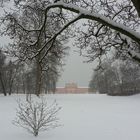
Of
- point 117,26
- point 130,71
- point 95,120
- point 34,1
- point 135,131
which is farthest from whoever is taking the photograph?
point 130,71

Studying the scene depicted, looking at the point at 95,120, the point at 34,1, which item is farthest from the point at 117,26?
the point at 95,120

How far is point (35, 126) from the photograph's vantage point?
11648 millimetres

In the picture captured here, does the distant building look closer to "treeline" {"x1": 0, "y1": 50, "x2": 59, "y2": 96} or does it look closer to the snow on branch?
"treeline" {"x1": 0, "y1": 50, "x2": 59, "y2": 96}

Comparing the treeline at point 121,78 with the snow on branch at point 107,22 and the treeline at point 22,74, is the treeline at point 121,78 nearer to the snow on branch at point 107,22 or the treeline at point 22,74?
the treeline at point 22,74

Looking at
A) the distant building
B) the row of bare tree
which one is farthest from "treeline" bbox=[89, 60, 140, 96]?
the distant building

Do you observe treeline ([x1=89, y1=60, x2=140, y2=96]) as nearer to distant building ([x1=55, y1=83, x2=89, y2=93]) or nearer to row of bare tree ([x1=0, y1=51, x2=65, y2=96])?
row of bare tree ([x1=0, y1=51, x2=65, y2=96])

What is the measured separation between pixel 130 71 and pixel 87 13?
5456cm

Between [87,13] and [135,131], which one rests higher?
[87,13]

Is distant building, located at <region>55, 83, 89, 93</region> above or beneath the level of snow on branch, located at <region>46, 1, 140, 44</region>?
beneath

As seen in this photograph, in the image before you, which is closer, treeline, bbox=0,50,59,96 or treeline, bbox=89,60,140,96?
Answer: treeline, bbox=0,50,59,96

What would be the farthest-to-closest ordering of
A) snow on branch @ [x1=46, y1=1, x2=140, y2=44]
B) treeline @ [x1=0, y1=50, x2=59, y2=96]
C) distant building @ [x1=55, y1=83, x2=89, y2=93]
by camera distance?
distant building @ [x1=55, y1=83, x2=89, y2=93], treeline @ [x1=0, y1=50, x2=59, y2=96], snow on branch @ [x1=46, y1=1, x2=140, y2=44]

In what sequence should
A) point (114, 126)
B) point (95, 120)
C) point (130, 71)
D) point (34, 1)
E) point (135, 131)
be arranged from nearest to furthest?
point (34, 1), point (135, 131), point (114, 126), point (95, 120), point (130, 71)

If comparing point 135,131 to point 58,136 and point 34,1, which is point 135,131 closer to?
point 58,136

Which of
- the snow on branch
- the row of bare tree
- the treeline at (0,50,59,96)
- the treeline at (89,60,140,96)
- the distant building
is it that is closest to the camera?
the snow on branch
